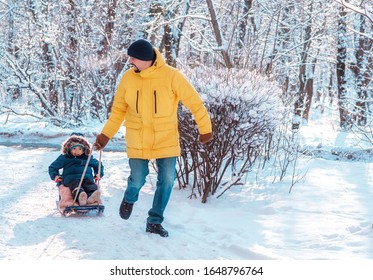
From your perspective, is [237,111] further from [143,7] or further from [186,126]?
[143,7]

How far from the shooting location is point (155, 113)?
5035mm

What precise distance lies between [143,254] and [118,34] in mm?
13702

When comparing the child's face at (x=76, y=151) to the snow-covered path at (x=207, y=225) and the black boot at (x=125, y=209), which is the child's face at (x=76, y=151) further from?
the black boot at (x=125, y=209)

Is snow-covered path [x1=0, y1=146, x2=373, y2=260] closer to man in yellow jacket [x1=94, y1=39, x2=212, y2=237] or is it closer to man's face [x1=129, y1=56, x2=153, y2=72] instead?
man in yellow jacket [x1=94, y1=39, x2=212, y2=237]

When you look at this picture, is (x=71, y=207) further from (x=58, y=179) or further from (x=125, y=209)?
A: (x=125, y=209)

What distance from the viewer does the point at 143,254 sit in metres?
4.70

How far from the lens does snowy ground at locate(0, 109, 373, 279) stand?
4801 millimetres

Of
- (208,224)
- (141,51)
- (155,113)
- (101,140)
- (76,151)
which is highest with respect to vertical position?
(141,51)

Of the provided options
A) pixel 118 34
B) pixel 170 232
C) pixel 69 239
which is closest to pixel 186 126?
pixel 170 232

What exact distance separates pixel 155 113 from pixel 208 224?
1.39m

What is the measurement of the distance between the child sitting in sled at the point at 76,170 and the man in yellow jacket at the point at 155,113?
43.6 inches

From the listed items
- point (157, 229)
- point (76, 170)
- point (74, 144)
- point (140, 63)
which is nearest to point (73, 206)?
point (76, 170)

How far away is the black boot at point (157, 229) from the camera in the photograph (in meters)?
5.20

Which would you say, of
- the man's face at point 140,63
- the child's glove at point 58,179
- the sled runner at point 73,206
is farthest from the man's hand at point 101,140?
the child's glove at point 58,179
